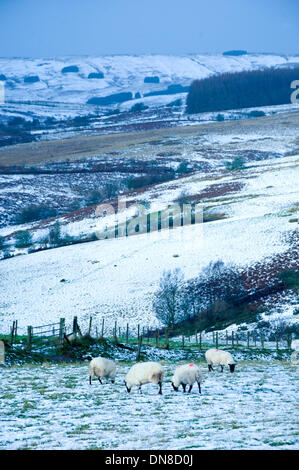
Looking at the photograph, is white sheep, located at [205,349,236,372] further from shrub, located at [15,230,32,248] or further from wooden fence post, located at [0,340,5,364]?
shrub, located at [15,230,32,248]

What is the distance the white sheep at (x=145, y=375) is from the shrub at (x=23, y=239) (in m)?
63.5

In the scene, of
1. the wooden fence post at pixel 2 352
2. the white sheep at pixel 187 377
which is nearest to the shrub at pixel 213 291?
the wooden fence post at pixel 2 352

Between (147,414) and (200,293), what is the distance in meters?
36.7

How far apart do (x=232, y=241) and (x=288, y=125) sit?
11508 cm

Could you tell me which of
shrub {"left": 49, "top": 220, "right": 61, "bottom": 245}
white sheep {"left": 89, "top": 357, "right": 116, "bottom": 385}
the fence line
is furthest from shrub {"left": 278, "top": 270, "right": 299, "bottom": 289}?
shrub {"left": 49, "top": 220, "right": 61, "bottom": 245}

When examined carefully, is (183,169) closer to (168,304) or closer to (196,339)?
(168,304)

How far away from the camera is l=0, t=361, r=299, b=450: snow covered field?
460 inches

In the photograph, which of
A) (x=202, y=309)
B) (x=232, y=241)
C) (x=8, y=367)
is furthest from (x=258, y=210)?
(x=8, y=367)

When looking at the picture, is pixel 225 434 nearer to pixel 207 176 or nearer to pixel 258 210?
pixel 258 210

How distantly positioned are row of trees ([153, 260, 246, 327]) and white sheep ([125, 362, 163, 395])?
27398 mm

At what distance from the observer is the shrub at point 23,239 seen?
7938 cm

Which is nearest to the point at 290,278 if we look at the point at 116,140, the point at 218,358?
the point at 218,358

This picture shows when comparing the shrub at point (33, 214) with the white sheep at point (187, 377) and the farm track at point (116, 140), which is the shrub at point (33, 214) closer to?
the farm track at point (116, 140)

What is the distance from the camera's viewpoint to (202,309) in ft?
156
